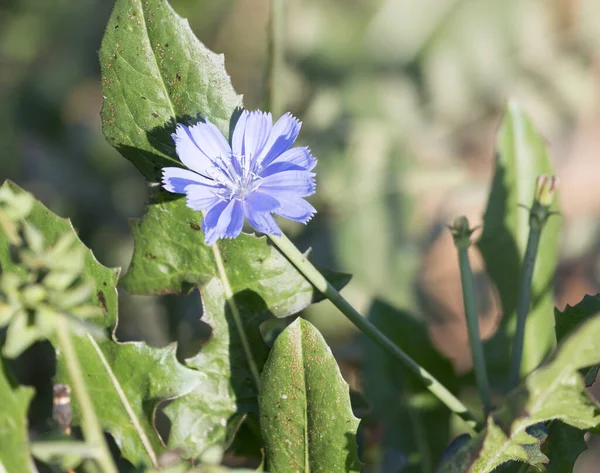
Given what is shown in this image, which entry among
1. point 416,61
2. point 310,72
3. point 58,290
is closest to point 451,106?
point 416,61

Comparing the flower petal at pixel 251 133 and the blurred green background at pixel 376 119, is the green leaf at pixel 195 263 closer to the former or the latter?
the flower petal at pixel 251 133

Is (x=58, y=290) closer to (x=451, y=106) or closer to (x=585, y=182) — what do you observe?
(x=451, y=106)

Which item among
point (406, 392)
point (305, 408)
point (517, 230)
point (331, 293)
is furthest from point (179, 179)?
point (406, 392)

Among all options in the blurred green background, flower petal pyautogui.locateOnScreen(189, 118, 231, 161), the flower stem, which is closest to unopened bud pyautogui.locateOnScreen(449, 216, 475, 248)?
the flower stem

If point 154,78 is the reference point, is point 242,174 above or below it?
below

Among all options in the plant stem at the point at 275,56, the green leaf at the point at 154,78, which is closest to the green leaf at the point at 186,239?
the green leaf at the point at 154,78

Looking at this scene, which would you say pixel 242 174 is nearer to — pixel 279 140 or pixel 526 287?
pixel 279 140
